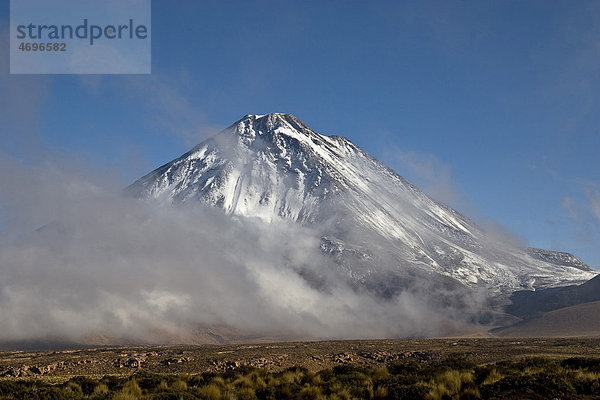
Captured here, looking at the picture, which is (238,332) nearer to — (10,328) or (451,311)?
(10,328)

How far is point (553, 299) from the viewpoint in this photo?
171500mm

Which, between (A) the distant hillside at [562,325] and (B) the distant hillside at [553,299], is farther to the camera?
(B) the distant hillside at [553,299]

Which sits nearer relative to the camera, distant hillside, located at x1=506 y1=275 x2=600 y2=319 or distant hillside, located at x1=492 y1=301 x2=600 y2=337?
distant hillside, located at x1=492 y1=301 x2=600 y2=337

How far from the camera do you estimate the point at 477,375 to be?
2009 cm

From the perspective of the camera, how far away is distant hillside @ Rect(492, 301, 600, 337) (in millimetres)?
116688

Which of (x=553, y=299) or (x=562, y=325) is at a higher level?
(x=553, y=299)

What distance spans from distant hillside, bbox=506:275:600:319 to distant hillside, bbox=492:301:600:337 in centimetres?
1907

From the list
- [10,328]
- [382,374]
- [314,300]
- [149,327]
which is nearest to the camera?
[382,374]

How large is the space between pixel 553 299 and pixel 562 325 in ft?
172

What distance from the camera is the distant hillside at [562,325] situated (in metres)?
117

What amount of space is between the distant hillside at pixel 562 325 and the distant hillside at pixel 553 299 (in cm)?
1907

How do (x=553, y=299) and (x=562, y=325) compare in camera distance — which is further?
(x=553, y=299)

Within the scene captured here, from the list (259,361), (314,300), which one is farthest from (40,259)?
(259,361)

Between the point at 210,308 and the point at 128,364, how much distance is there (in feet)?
Answer: 427
